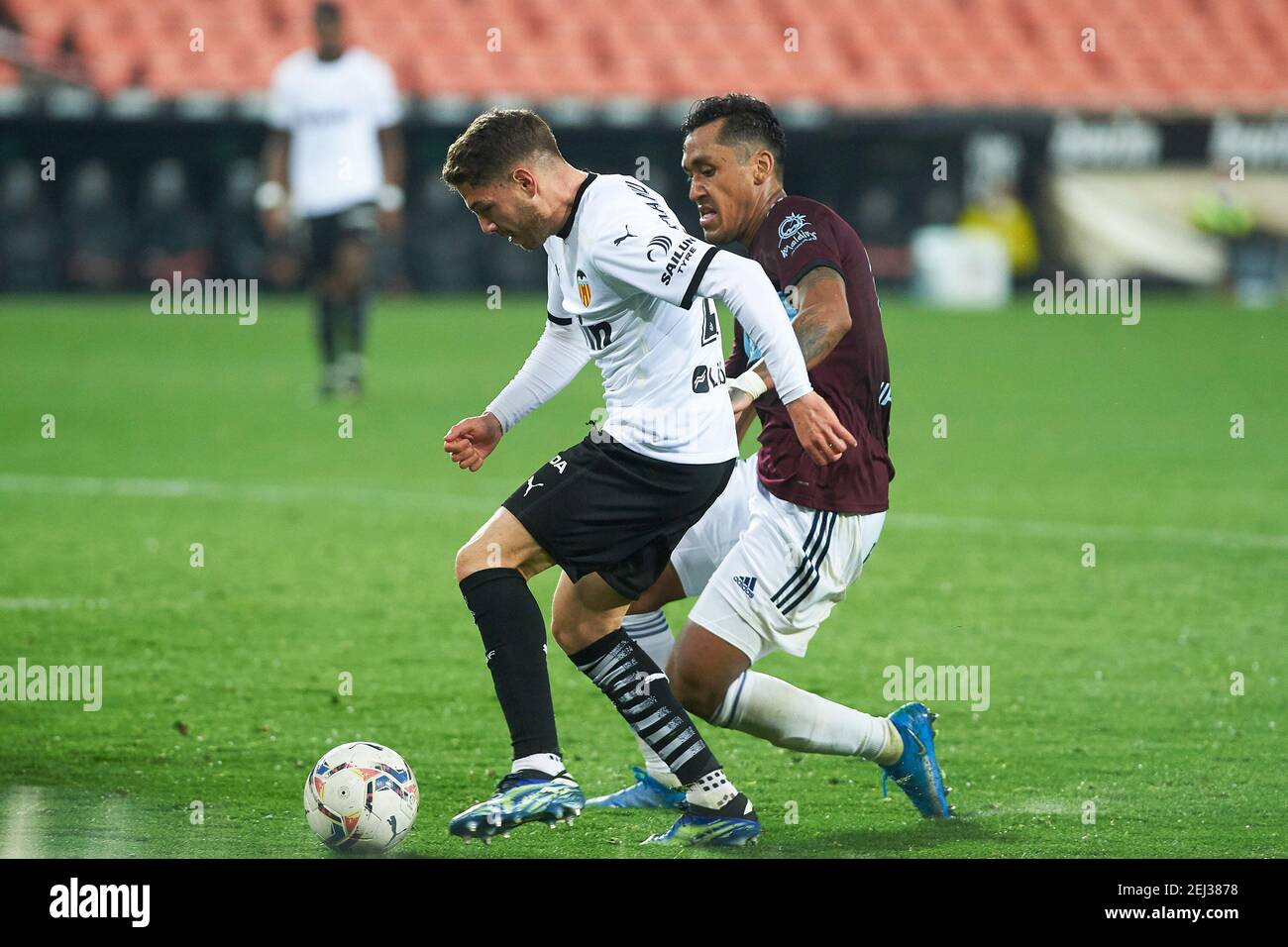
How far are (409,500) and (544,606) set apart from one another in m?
2.50

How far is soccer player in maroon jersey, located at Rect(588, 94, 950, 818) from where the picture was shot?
4.41 metres

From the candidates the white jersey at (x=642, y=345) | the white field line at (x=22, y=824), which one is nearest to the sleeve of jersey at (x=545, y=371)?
the white jersey at (x=642, y=345)

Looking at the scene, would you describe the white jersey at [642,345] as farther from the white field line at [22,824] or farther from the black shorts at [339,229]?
the black shorts at [339,229]

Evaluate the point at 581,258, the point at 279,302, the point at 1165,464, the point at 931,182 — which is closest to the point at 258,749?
the point at 581,258

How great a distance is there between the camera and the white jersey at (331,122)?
13242 mm

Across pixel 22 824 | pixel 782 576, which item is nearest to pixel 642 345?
pixel 782 576

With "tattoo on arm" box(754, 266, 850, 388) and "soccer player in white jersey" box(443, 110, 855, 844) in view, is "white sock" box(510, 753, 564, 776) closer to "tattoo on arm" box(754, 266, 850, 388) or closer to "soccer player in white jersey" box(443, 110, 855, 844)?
"soccer player in white jersey" box(443, 110, 855, 844)

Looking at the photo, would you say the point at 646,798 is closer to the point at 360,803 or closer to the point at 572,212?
the point at 360,803

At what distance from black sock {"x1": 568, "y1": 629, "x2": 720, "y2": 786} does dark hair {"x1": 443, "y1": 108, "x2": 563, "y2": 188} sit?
3.59 ft

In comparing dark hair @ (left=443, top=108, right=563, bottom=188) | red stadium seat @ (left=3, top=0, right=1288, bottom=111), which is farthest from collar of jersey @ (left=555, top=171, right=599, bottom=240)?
red stadium seat @ (left=3, top=0, right=1288, bottom=111)

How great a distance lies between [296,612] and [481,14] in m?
19.9

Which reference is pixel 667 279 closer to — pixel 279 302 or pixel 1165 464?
pixel 1165 464

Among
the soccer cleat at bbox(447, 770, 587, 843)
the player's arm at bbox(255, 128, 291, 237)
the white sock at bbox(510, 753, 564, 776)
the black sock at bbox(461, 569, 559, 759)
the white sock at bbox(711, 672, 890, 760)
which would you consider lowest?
the soccer cleat at bbox(447, 770, 587, 843)

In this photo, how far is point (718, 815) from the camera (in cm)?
422
